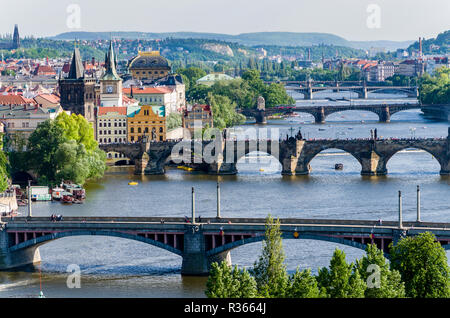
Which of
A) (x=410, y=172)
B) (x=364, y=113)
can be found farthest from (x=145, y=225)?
(x=364, y=113)

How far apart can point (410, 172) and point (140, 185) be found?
14.7m

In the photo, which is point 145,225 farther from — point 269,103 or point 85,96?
point 269,103

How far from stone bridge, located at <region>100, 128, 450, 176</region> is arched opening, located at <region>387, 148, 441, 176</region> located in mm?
776

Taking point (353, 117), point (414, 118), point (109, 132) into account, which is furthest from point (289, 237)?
point (353, 117)

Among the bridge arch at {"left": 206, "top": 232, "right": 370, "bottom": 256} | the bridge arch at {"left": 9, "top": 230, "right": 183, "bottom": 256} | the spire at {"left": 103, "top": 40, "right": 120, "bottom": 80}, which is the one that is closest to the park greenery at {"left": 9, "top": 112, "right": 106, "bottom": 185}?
the spire at {"left": 103, "top": 40, "right": 120, "bottom": 80}

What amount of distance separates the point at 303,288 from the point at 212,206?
2403cm

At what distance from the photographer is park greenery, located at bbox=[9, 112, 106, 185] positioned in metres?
62.3

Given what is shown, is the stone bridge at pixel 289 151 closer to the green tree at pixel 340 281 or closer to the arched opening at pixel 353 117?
the green tree at pixel 340 281

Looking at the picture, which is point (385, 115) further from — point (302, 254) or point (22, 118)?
point (302, 254)

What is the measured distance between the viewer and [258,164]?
7275 centimetres

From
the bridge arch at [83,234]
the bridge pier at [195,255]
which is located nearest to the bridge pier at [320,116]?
the bridge arch at [83,234]

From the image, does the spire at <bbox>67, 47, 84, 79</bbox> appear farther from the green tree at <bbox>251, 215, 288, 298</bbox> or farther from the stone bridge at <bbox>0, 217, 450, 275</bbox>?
the green tree at <bbox>251, 215, 288, 298</bbox>

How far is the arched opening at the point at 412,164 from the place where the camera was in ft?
220
